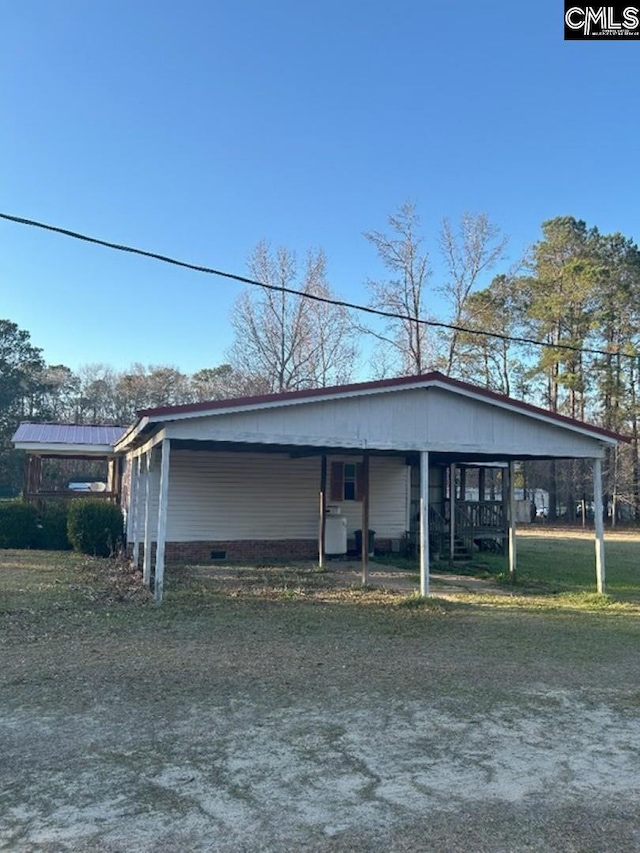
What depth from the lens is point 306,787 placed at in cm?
342

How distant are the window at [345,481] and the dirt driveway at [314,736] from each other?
23.6 feet

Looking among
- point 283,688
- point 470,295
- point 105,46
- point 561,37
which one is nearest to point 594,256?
point 470,295

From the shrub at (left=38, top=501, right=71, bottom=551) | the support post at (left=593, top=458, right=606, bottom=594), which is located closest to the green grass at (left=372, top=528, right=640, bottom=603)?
the support post at (left=593, top=458, right=606, bottom=594)

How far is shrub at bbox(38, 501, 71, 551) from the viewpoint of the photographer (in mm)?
16000

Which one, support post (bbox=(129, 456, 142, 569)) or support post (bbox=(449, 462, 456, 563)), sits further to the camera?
support post (bbox=(449, 462, 456, 563))

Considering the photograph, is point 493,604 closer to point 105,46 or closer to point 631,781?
point 631,781

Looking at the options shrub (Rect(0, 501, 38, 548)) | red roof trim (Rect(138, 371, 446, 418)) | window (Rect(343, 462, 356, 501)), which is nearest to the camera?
red roof trim (Rect(138, 371, 446, 418))

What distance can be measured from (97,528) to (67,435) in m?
5.18

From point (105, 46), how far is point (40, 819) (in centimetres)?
967

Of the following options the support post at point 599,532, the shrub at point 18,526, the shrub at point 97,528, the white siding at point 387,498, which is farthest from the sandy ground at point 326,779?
the shrub at point 18,526

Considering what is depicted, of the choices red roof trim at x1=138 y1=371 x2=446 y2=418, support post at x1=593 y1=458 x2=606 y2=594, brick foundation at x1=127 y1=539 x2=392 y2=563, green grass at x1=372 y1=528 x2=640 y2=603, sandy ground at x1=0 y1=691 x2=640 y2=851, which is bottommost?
green grass at x1=372 y1=528 x2=640 y2=603

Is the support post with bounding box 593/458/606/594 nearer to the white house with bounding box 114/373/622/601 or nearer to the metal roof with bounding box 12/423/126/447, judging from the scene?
the white house with bounding box 114/373/622/601

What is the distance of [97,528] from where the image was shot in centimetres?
1460

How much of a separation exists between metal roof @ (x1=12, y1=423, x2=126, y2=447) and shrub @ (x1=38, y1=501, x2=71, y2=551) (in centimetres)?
239
